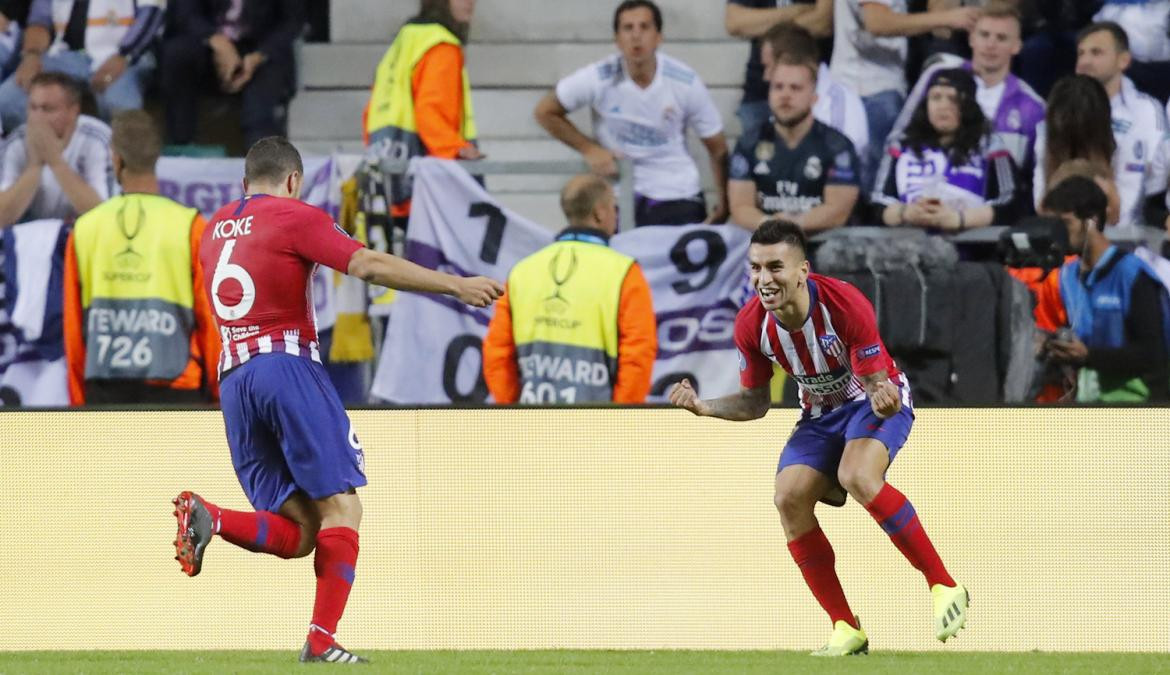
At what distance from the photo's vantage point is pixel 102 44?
33.6 feet

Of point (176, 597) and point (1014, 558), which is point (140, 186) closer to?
→ point (176, 597)

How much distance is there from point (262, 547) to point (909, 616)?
2831 mm

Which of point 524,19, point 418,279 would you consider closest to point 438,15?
point 524,19

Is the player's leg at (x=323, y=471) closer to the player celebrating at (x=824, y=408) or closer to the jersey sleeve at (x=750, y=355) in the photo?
the player celebrating at (x=824, y=408)

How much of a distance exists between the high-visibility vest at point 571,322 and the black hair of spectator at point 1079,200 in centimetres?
235

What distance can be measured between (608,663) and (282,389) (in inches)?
59.6

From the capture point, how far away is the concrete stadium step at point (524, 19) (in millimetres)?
10430

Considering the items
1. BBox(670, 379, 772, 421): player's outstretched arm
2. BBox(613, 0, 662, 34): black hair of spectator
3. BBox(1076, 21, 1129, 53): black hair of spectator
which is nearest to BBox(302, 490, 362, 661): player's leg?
BBox(670, 379, 772, 421): player's outstretched arm

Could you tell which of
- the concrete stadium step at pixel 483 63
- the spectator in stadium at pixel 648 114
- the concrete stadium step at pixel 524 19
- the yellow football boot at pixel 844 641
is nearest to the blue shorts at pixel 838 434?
the yellow football boot at pixel 844 641

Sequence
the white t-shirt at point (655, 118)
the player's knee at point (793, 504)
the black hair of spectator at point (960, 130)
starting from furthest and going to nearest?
1. the white t-shirt at point (655, 118)
2. the black hair of spectator at point (960, 130)
3. the player's knee at point (793, 504)

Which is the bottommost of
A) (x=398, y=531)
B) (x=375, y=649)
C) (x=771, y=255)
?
(x=375, y=649)

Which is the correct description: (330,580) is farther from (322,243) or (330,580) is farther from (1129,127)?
(1129,127)

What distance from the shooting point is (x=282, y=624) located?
23.7ft

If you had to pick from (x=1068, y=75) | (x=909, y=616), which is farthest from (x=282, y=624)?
(x=1068, y=75)
